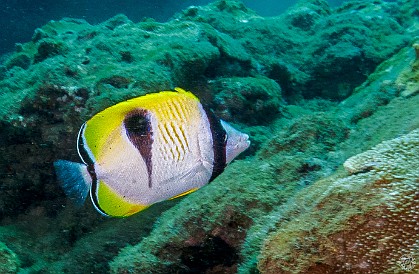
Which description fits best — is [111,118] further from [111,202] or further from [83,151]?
[111,202]

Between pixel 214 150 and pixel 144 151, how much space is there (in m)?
0.27

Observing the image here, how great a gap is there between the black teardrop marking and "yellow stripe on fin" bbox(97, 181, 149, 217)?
131mm

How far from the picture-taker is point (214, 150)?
1.32 m

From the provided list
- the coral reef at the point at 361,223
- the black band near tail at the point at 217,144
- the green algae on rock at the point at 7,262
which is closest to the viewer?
the coral reef at the point at 361,223

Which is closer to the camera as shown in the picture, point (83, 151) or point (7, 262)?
point (83, 151)

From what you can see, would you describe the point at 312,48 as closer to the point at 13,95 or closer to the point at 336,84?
the point at 336,84

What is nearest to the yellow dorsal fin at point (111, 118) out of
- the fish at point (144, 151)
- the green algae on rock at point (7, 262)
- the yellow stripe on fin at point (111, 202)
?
the fish at point (144, 151)

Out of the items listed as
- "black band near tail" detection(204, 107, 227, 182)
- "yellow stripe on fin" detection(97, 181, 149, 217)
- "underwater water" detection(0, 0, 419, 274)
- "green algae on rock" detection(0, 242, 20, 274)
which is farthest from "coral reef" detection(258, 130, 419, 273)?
"green algae on rock" detection(0, 242, 20, 274)

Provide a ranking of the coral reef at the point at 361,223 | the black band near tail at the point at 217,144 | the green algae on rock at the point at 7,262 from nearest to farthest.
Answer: the coral reef at the point at 361,223, the black band near tail at the point at 217,144, the green algae on rock at the point at 7,262

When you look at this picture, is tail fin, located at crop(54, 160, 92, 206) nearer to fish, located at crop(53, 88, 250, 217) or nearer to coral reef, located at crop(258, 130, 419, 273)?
fish, located at crop(53, 88, 250, 217)

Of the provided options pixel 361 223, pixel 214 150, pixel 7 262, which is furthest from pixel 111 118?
pixel 7 262

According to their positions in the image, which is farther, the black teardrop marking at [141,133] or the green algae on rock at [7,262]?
the green algae on rock at [7,262]

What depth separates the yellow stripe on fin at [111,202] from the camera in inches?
50.1

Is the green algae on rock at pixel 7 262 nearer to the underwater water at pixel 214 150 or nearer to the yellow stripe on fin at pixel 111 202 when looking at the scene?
the underwater water at pixel 214 150
